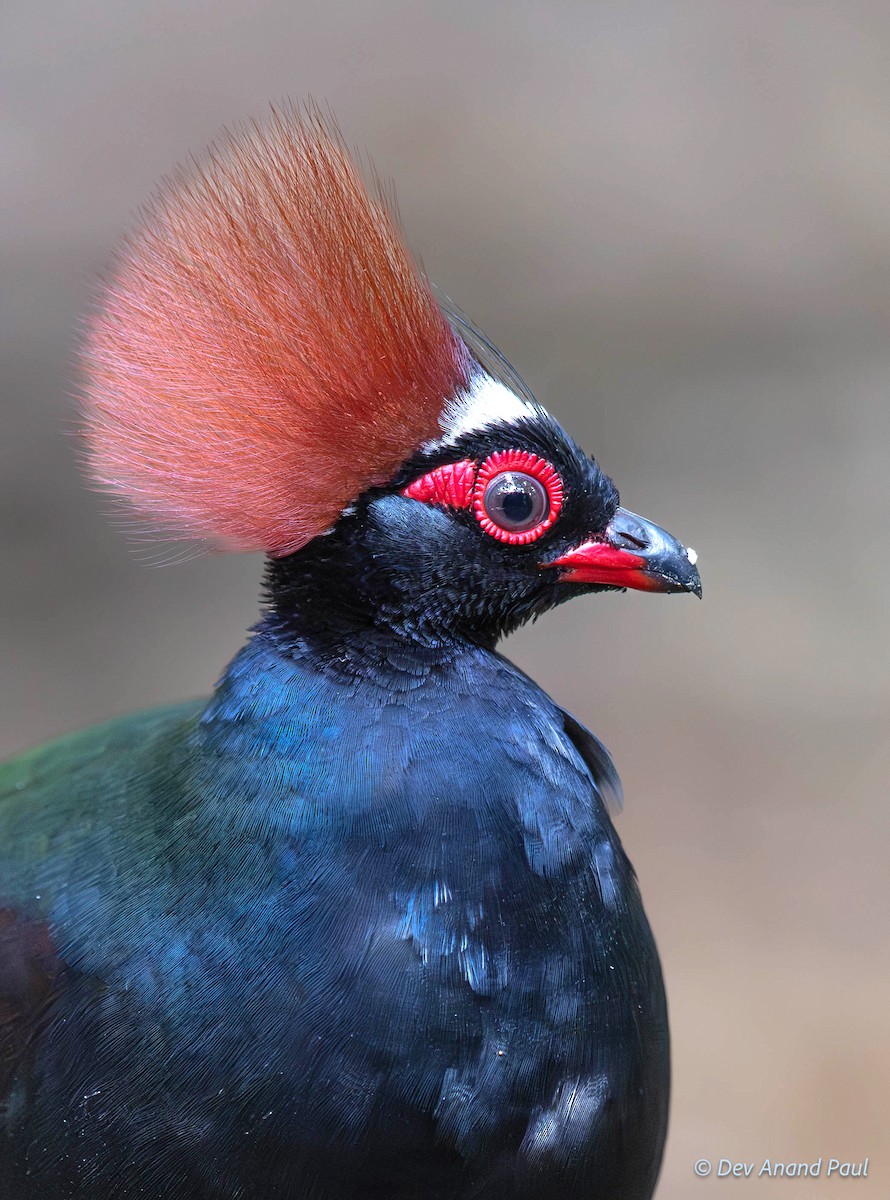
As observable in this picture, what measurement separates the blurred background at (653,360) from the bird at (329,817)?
69.4 inches

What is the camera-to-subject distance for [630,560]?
1079 millimetres

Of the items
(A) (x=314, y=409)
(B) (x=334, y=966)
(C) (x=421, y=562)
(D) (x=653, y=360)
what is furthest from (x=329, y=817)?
(D) (x=653, y=360)

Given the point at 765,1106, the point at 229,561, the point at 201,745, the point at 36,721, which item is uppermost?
the point at 201,745

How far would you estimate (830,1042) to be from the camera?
8.32 feet

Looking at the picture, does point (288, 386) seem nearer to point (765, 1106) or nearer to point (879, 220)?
point (765, 1106)

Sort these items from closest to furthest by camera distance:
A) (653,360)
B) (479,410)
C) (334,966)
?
(334,966) → (479,410) → (653,360)

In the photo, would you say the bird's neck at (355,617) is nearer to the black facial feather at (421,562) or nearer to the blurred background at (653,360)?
the black facial feather at (421,562)

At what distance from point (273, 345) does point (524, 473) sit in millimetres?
232

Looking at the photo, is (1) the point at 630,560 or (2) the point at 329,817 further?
(1) the point at 630,560

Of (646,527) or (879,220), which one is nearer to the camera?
(646,527)

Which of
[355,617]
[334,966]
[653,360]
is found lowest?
[334,966]

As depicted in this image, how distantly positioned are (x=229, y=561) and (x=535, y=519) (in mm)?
2314

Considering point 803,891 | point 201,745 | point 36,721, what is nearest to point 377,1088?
point 201,745

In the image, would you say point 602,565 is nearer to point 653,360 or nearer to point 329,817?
point 329,817
